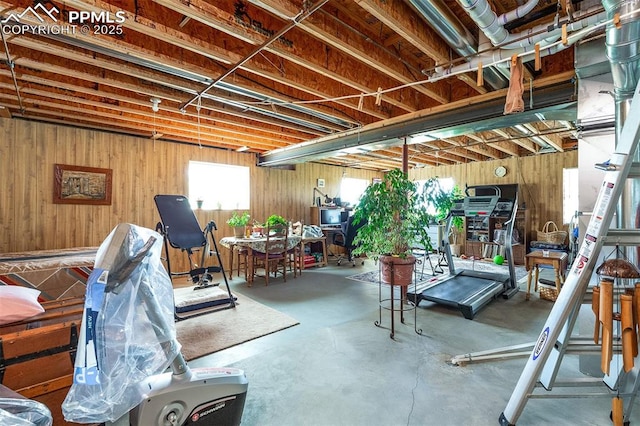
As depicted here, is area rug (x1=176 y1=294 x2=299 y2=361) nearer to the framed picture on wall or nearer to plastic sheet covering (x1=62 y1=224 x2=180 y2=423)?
plastic sheet covering (x1=62 y1=224 x2=180 y2=423)

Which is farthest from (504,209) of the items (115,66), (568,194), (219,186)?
(115,66)

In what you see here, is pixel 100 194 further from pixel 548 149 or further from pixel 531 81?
pixel 548 149

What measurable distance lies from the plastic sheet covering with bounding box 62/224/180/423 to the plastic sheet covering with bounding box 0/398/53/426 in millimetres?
63

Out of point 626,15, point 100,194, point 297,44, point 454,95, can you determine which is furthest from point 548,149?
point 100,194

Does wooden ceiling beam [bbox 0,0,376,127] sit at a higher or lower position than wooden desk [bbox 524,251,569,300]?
higher

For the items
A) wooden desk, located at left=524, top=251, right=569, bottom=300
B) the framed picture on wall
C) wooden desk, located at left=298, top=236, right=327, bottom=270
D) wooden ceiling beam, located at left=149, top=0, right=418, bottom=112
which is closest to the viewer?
wooden ceiling beam, located at left=149, top=0, right=418, bottom=112

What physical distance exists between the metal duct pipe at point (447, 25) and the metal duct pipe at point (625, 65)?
0.79 m

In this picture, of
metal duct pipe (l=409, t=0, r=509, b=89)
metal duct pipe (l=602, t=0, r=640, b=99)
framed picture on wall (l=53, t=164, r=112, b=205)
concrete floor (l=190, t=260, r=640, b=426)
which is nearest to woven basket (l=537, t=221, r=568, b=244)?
concrete floor (l=190, t=260, r=640, b=426)

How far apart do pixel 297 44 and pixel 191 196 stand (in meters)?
4.07

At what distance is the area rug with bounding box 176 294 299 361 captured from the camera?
2.57 meters

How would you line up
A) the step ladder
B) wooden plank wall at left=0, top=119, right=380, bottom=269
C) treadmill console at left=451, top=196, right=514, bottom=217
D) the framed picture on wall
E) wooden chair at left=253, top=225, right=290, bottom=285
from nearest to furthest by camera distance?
the step ladder → wooden plank wall at left=0, top=119, right=380, bottom=269 → the framed picture on wall → treadmill console at left=451, top=196, right=514, bottom=217 → wooden chair at left=253, top=225, right=290, bottom=285

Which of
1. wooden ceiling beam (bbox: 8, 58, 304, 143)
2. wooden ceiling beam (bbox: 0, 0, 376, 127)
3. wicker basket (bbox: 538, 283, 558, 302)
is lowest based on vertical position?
wicker basket (bbox: 538, 283, 558, 302)

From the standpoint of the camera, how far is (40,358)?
138 cm

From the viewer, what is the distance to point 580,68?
6.86 feet
